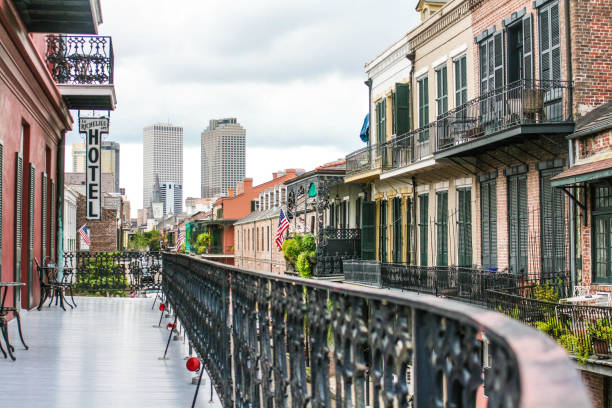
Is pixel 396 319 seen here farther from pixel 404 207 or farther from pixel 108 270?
pixel 404 207

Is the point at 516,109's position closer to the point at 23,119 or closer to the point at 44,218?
the point at 23,119

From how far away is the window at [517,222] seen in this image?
18.3 m

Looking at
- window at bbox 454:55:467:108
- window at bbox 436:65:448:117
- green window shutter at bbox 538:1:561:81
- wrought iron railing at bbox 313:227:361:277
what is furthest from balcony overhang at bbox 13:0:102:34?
wrought iron railing at bbox 313:227:361:277

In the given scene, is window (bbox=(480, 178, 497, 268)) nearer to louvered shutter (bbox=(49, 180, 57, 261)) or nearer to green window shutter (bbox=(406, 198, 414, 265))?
green window shutter (bbox=(406, 198, 414, 265))

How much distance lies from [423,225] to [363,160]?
20.7ft

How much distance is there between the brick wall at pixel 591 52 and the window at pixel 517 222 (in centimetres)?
273

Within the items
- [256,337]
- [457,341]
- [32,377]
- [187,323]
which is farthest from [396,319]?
[187,323]

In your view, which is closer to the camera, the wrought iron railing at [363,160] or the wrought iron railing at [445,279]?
the wrought iron railing at [445,279]

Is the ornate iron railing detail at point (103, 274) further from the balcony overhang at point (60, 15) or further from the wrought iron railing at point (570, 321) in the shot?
the wrought iron railing at point (570, 321)

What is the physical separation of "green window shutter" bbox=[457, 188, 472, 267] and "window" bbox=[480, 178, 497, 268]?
765mm

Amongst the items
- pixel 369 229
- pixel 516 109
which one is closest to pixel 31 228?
pixel 516 109

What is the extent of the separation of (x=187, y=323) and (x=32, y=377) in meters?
2.14

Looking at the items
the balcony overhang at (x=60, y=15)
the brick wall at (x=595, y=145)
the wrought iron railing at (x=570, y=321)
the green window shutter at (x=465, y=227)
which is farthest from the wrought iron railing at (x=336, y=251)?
the balcony overhang at (x=60, y=15)

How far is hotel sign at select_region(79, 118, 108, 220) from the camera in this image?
20859 millimetres
